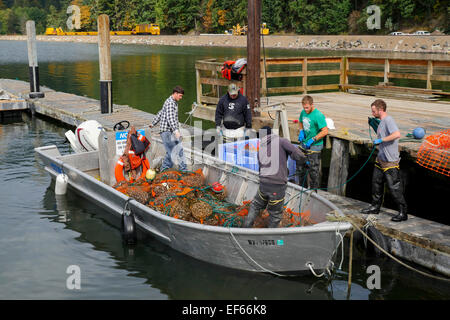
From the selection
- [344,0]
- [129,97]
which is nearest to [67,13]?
[344,0]

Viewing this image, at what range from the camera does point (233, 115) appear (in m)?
11.6

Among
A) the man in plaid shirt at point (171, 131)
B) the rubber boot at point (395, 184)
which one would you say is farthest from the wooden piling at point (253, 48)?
the rubber boot at point (395, 184)

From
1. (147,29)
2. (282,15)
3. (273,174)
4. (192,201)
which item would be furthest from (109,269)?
(147,29)

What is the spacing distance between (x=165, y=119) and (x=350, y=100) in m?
8.02

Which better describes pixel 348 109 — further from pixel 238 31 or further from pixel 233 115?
pixel 238 31

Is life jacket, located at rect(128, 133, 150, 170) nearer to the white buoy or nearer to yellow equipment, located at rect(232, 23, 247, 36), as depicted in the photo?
the white buoy

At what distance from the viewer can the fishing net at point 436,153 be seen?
931 centimetres

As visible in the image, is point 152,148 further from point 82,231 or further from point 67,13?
point 67,13

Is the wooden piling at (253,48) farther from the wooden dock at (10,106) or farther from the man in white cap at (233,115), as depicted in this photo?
the wooden dock at (10,106)

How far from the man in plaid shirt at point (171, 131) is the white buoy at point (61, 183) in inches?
107

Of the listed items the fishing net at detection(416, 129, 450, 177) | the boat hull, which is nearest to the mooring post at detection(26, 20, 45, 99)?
the boat hull

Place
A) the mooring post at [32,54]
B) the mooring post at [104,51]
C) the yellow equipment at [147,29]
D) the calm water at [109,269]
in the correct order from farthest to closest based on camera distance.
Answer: the yellow equipment at [147,29] < the mooring post at [32,54] < the mooring post at [104,51] < the calm water at [109,269]

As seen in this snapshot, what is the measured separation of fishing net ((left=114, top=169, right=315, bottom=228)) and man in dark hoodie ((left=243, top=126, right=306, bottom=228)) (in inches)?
15.9
